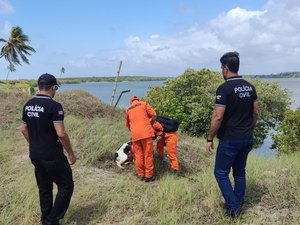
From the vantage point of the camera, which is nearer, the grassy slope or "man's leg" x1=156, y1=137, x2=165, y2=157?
the grassy slope

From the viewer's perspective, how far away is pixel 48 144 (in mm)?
4754

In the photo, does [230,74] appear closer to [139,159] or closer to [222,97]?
[222,97]

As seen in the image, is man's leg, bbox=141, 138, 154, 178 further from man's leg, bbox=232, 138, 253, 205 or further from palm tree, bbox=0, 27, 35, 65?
palm tree, bbox=0, 27, 35, 65

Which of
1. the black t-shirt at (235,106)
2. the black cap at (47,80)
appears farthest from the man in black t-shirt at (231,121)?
the black cap at (47,80)

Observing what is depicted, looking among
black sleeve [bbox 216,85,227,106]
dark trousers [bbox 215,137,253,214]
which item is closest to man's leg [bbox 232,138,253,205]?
dark trousers [bbox 215,137,253,214]

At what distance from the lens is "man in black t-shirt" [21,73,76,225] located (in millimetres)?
4645

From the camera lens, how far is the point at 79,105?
14.2 m

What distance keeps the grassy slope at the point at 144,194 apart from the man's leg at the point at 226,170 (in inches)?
7.5

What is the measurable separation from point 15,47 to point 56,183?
144 ft

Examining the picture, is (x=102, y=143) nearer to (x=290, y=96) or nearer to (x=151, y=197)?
(x=151, y=197)

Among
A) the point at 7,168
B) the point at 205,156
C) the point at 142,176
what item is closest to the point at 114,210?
the point at 142,176

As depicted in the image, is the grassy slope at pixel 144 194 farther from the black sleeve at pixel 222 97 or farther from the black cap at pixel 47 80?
the black cap at pixel 47 80

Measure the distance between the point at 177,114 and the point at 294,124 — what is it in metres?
4.93

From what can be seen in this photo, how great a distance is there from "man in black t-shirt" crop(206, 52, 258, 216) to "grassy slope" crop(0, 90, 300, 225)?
52 centimetres
